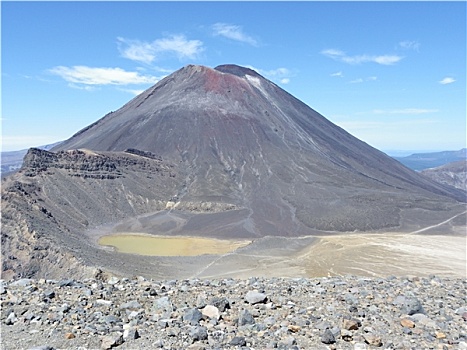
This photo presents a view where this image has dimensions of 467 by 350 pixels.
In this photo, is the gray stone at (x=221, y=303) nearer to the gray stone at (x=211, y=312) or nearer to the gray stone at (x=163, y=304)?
the gray stone at (x=211, y=312)

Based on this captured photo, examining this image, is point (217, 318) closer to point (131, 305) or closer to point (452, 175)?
point (131, 305)

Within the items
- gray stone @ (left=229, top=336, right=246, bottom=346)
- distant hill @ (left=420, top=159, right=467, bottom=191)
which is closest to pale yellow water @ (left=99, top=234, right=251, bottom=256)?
gray stone @ (left=229, top=336, right=246, bottom=346)

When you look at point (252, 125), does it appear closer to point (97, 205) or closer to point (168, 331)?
point (97, 205)

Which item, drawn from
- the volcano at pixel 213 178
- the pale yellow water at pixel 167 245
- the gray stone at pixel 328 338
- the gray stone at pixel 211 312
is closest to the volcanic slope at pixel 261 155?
the volcano at pixel 213 178

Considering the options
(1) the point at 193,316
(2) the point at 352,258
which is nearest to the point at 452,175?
(2) the point at 352,258

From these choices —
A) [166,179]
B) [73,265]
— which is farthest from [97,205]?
[73,265]

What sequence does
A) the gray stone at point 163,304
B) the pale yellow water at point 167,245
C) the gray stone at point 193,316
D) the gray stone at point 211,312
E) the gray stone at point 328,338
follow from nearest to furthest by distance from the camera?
the gray stone at point 328,338, the gray stone at point 193,316, the gray stone at point 211,312, the gray stone at point 163,304, the pale yellow water at point 167,245
